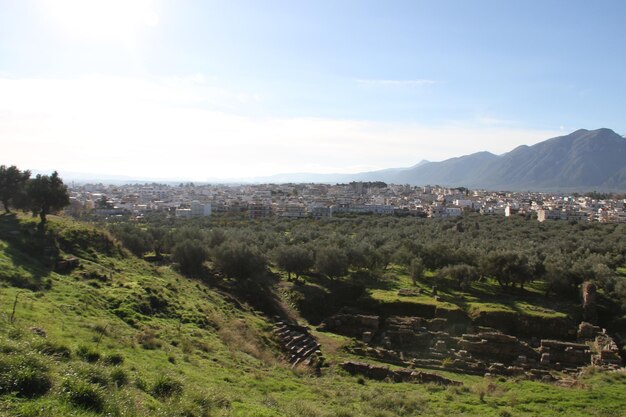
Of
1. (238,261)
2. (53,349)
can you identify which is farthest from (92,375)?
(238,261)

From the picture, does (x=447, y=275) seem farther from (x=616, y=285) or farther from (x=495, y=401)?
(x=495, y=401)

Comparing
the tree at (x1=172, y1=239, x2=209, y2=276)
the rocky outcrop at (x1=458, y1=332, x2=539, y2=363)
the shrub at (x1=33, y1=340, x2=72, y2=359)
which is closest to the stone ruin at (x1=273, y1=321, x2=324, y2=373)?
the rocky outcrop at (x1=458, y1=332, x2=539, y2=363)

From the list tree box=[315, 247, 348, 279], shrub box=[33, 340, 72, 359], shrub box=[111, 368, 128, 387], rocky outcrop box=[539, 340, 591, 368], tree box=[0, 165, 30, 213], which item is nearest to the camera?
shrub box=[111, 368, 128, 387]

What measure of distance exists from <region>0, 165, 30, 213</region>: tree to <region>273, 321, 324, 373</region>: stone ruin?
24864 millimetres

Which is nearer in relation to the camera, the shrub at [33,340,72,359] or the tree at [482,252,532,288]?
the shrub at [33,340,72,359]

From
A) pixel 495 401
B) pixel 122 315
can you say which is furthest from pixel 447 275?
pixel 122 315

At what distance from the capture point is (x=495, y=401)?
1952 centimetres

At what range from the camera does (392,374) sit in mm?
23859

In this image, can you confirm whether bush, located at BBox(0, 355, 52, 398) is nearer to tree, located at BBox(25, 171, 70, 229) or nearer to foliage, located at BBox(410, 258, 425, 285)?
tree, located at BBox(25, 171, 70, 229)

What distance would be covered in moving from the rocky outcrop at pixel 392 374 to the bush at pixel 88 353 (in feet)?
47.4

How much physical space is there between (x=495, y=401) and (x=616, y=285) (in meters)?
23.4

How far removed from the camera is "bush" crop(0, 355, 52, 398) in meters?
8.77

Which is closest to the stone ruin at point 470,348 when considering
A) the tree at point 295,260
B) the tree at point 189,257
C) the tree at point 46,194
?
the tree at point 295,260

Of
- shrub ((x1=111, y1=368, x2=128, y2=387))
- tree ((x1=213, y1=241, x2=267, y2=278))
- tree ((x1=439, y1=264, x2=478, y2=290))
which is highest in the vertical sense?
shrub ((x1=111, y1=368, x2=128, y2=387))
